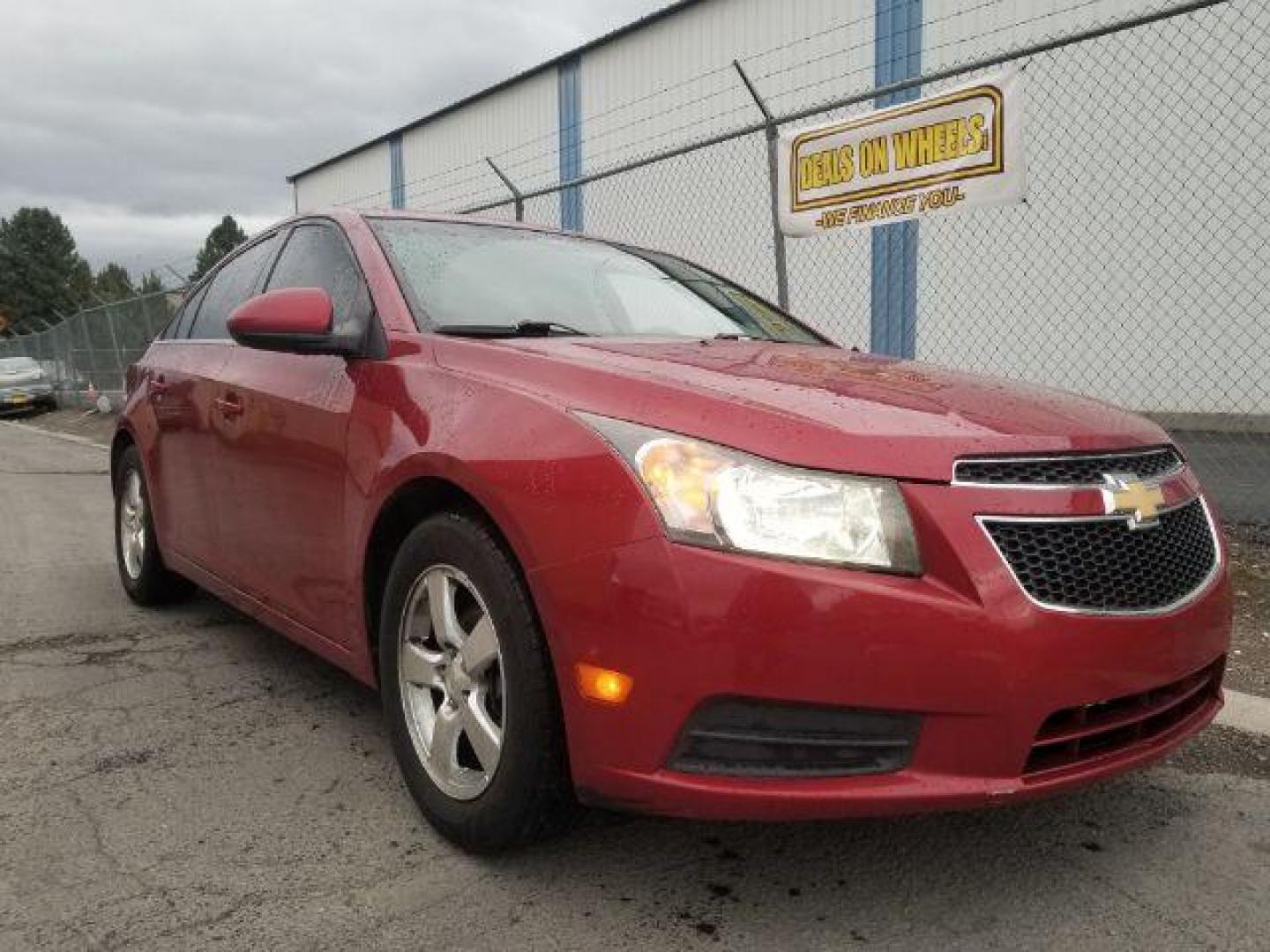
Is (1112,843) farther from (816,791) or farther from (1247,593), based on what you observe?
(1247,593)

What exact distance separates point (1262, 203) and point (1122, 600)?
365 inches

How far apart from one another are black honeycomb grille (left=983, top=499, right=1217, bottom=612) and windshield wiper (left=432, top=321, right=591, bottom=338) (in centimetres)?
132

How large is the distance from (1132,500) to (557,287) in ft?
5.61

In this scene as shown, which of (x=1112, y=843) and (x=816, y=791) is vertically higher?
(x=816, y=791)

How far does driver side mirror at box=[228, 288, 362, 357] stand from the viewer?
8.96ft

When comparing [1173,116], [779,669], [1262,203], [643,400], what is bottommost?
[779,669]

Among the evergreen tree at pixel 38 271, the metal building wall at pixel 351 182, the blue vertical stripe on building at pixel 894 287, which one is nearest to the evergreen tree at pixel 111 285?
the evergreen tree at pixel 38 271

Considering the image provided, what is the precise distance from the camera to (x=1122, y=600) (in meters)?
2.00

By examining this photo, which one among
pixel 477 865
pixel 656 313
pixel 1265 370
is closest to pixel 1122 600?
pixel 477 865

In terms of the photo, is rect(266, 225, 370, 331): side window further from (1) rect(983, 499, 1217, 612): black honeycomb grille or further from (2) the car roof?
(1) rect(983, 499, 1217, 612): black honeycomb grille

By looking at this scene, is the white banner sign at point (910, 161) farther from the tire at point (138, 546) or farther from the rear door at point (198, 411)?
the tire at point (138, 546)

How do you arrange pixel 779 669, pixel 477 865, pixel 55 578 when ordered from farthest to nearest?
pixel 55 578
pixel 477 865
pixel 779 669

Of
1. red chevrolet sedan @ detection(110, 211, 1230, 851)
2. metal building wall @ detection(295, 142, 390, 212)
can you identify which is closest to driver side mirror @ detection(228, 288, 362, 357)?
red chevrolet sedan @ detection(110, 211, 1230, 851)

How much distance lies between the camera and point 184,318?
4539mm
